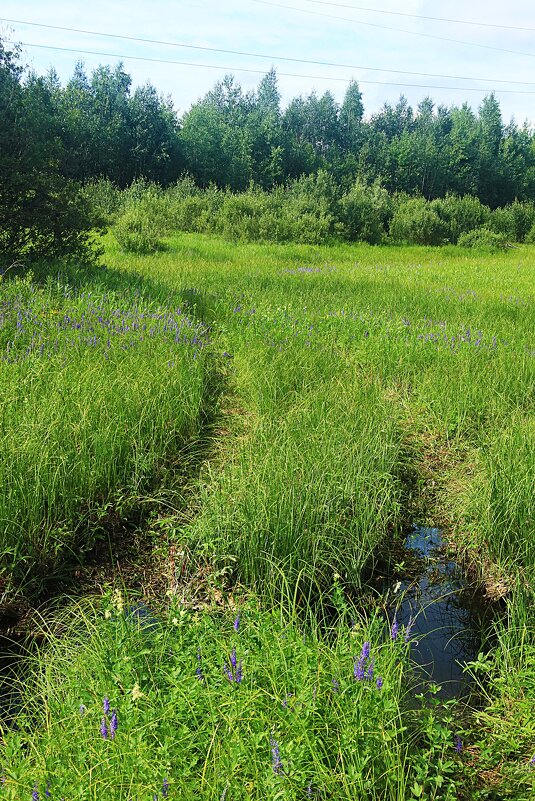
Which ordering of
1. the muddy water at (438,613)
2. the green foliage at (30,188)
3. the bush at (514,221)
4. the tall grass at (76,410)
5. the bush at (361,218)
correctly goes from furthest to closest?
1. the bush at (514,221)
2. the bush at (361,218)
3. the green foliage at (30,188)
4. the tall grass at (76,410)
5. the muddy water at (438,613)

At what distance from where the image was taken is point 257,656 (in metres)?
2.16

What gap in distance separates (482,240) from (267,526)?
81.0 feet

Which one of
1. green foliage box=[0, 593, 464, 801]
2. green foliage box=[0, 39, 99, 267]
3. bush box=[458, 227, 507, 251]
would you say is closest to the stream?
green foliage box=[0, 593, 464, 801]

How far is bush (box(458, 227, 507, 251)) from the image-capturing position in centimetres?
2416

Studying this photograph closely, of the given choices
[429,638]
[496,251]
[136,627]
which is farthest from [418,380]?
[496,251]

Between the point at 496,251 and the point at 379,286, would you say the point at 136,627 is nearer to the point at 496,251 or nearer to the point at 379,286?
the point at 379,286

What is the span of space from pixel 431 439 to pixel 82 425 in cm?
288

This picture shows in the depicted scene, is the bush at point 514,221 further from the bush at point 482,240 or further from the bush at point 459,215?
the bush at point 482,240

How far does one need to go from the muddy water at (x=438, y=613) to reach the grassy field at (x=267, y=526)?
0.40ft

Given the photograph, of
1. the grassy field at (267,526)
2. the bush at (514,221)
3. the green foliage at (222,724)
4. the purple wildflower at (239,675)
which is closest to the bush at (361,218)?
the bush at (514,221)

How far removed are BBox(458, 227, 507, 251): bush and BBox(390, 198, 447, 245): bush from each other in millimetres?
976

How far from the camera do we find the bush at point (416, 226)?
23.6 meters

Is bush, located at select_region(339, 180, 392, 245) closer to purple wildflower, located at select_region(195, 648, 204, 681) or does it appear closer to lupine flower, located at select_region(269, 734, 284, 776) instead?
purple wildflower, located at select_region(195, 648, 204, 681)

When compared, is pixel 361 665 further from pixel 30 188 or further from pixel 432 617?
pixel 30 188
